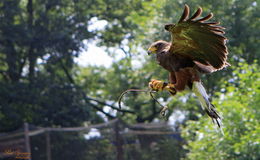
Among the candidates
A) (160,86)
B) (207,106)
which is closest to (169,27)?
(160,86)

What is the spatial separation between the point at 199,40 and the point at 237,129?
169 inches

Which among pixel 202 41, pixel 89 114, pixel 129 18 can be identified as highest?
pixel 129 18

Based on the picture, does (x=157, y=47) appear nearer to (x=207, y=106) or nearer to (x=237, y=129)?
(x=207, y=106)

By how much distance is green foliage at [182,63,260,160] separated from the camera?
7723 millimetres

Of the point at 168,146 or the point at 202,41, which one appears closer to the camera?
the point at 202,41

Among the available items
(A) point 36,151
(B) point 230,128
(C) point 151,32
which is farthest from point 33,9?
(B) point 230,128

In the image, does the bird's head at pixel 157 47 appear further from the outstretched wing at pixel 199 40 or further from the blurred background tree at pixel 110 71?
the blurred background tree at pixel 110 71

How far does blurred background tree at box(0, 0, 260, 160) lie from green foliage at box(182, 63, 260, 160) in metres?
0.02

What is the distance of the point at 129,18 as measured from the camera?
1512 centimetres

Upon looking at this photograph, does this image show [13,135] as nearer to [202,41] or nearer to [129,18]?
A: [129,18]

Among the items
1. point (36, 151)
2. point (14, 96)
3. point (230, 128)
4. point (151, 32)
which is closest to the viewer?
point (230, 128)

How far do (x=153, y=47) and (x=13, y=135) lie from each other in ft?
22.6

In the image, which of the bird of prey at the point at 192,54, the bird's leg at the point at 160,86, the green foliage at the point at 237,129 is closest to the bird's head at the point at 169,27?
the bird of prey at the point at 192,54

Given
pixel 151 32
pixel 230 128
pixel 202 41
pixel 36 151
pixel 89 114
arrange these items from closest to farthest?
pixel 202 41 < pixel 230 128 < pixel 36 151 < pixel 151 32 < pixel 89 114
